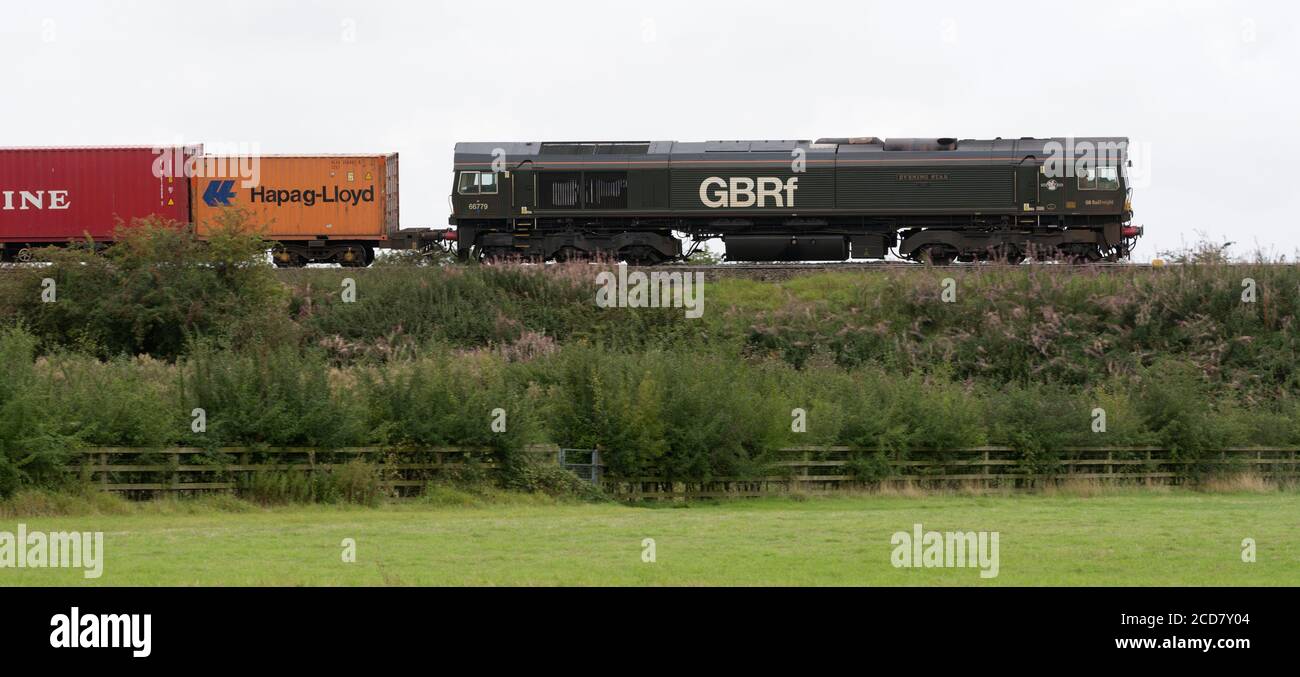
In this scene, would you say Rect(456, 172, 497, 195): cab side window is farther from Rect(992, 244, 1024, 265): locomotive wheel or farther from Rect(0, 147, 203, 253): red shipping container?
Rect(992, 244, 1024, 265): locomotive wheel

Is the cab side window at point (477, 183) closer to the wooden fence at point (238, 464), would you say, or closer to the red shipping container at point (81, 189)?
the red shipping container at point (81, 189)

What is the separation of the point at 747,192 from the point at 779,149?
1658 millimetres

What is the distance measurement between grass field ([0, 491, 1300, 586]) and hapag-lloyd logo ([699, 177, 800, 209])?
15.9 m

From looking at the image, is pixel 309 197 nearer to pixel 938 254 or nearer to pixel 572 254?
pixel 572 254

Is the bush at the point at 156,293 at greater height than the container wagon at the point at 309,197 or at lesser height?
lesser

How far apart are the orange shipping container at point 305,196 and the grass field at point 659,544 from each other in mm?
17719

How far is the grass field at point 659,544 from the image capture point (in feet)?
58.7

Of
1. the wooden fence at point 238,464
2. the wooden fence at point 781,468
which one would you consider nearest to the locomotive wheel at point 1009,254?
the wooden fence at point 781,468

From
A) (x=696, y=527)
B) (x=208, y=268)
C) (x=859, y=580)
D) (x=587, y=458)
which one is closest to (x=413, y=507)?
(x=587, y=458)

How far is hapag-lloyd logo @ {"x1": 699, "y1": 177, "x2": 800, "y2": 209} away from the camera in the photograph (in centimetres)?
4334

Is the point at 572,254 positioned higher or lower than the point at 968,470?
higher

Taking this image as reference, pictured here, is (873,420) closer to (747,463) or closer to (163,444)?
(747,463)

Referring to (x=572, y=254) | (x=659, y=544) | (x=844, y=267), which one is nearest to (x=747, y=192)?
(x=844, y=267)

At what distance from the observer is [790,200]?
43.4 m
